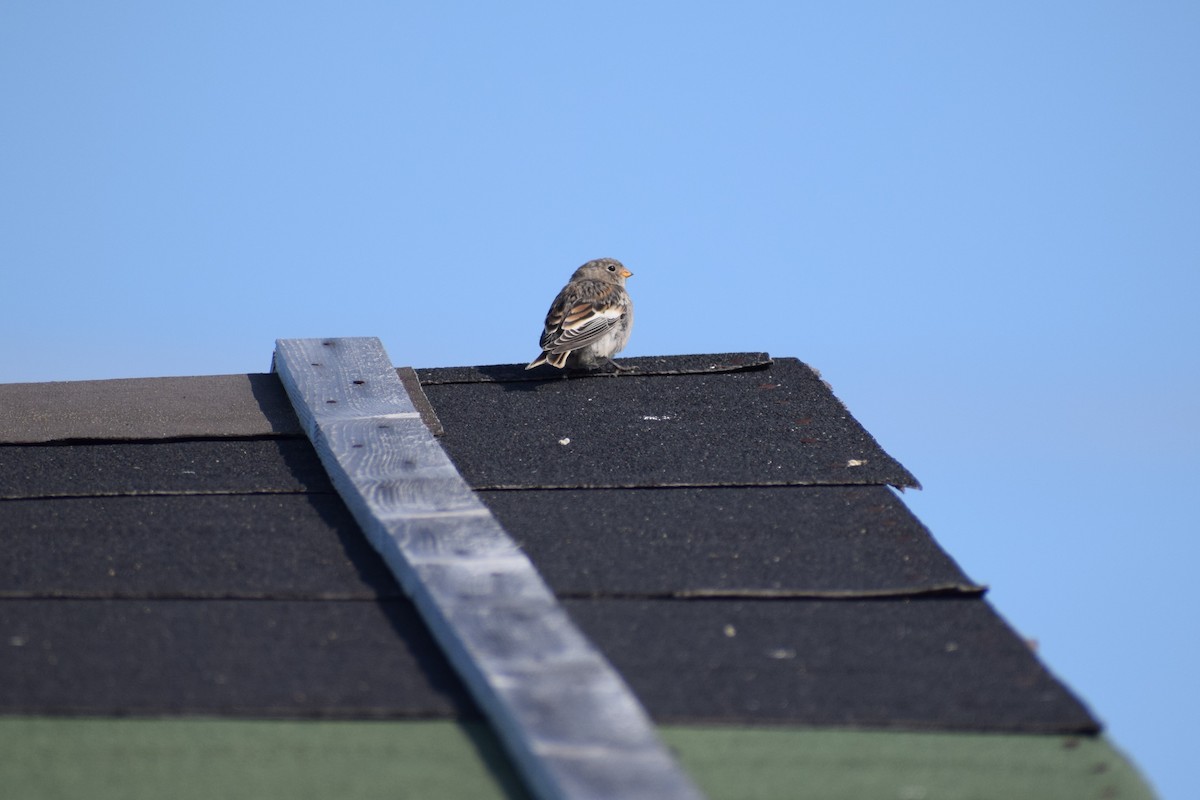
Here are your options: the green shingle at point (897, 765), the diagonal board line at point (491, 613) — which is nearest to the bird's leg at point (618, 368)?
the diagonal board line at point (491, 613)

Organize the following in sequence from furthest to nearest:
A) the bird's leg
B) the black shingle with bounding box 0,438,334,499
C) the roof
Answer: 1. the bird's leg
2. the black shingle with bounding box 0,438,334,499
3. the roof

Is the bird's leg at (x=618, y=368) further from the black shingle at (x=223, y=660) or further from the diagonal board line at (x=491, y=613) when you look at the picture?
the black shingle at (x=223, y=660)

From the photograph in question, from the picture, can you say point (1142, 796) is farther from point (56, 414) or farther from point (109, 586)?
point (56, 414)

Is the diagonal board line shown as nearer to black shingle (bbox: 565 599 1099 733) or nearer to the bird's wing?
black shingle (bbox: 565 599 1099 733)

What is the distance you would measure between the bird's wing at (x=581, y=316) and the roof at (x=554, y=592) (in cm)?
168

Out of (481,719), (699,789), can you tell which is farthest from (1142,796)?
(481,719)

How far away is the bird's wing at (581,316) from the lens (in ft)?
22.0

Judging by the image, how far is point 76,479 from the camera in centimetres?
421

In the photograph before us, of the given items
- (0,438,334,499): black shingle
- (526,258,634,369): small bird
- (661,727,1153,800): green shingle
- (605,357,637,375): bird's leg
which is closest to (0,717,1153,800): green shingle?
(661,727,1153,800): green shingle

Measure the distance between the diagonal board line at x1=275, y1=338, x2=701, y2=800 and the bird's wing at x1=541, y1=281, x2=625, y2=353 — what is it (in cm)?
216

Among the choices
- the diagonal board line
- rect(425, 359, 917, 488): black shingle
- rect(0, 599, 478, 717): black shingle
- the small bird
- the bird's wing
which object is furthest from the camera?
the bird's wing

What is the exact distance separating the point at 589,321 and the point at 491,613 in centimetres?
441

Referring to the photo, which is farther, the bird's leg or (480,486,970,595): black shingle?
the bird's leg

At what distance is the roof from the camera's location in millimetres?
2459
